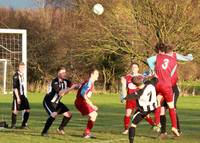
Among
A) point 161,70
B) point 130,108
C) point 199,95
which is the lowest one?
point 199,95

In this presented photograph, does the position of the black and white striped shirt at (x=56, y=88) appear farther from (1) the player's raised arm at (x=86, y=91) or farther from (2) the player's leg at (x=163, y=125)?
(2) the player's leg at (x=163, y=125)

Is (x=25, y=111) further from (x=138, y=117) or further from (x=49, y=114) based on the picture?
(x=138, y=117)

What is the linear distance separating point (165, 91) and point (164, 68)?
0.50m

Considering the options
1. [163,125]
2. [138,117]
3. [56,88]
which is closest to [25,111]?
[56,88]

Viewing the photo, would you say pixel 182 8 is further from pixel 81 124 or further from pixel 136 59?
pixel 81 124

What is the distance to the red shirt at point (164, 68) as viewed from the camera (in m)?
13.9

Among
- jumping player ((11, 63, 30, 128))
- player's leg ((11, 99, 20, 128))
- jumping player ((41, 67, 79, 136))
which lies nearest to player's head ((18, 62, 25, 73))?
jumping player ((11, 63, 30, 128))

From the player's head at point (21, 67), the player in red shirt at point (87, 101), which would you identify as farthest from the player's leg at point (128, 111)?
the player's head at point (21, 67)

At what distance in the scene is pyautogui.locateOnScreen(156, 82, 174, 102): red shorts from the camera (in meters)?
13.8

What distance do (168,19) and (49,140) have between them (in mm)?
32094

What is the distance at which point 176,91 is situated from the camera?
14.7m

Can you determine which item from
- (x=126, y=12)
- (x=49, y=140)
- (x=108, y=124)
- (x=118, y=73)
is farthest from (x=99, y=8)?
(x=118, y=73)

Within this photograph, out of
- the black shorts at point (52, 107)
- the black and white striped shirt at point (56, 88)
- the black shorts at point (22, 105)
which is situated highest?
the black and white striped shirt at point (56, 88)

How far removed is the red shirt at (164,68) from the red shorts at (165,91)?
2.7 inches
